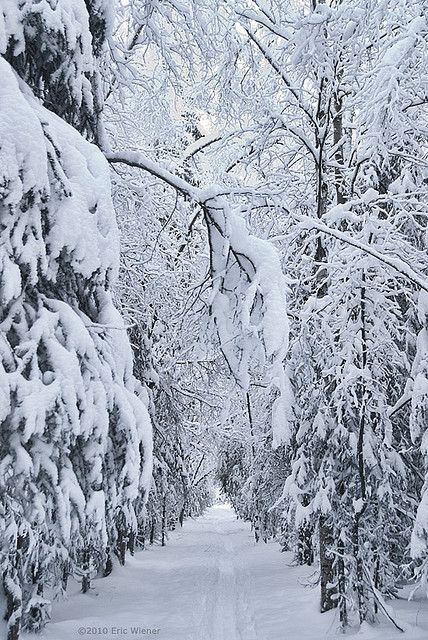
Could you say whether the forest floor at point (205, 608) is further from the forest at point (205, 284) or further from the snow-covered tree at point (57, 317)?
the snow-covered tree at point (57, 317)

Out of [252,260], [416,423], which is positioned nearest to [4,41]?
[252,260]

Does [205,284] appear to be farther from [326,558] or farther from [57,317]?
[326,558]

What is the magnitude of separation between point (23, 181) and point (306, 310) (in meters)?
5.45

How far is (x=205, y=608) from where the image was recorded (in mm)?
13477

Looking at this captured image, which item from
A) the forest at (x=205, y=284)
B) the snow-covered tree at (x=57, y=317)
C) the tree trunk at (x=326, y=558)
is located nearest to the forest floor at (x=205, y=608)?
the forest at (x=205, y=284)

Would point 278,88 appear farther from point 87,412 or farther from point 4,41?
point 87,412

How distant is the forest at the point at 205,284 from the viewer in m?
3.33

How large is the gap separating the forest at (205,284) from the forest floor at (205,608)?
6.1 inches

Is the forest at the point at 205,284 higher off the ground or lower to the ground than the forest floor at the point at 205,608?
higher

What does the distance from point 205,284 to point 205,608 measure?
10.7 meters

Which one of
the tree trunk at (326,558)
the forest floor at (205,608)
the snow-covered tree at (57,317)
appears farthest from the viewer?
the forest floor at (205,608)

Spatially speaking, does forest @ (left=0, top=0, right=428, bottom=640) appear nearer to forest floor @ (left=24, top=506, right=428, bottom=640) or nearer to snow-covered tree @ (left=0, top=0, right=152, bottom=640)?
snow-covered tree @ (left=0, top=0, right=152, bottom=640)

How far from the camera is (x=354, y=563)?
9648 millimetres

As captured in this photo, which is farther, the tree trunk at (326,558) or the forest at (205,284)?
the tree trunk at (326,558)
